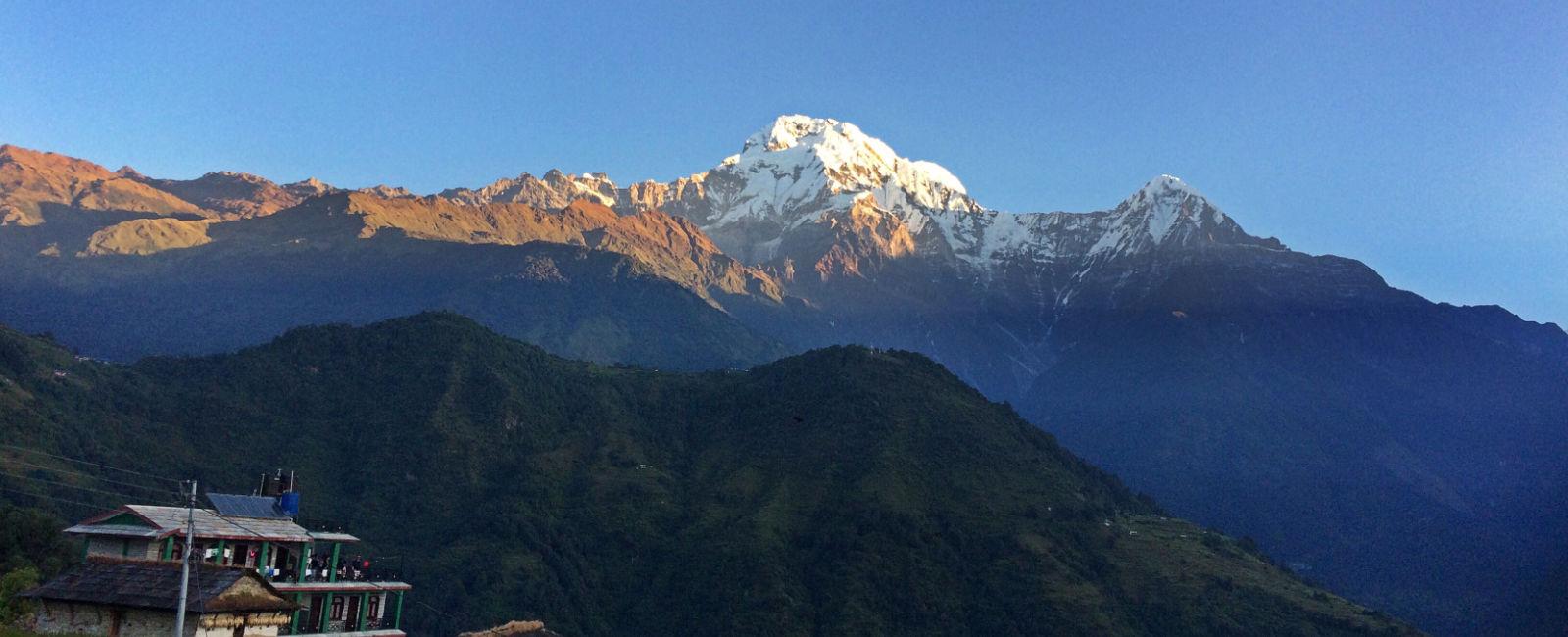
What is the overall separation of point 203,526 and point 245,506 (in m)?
10.7

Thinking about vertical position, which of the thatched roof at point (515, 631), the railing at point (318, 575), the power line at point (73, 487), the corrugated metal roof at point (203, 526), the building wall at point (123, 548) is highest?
the corrugated metal roof at point (203, 526)

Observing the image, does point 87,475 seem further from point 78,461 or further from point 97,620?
point 97,620

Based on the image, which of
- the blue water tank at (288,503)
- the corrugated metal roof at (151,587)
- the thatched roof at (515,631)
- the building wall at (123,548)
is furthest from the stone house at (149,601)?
the thatched roof at (515,631)

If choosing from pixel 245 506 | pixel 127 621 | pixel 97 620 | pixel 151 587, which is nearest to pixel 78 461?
pixel 245 506

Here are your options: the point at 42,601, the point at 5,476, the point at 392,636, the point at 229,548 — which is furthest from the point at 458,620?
the point at 42,601

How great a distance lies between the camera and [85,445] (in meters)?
198

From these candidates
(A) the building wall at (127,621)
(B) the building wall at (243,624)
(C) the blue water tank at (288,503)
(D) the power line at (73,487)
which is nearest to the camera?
(A) the building wall at (127,621)

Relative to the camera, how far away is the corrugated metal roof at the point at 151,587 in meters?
55.2

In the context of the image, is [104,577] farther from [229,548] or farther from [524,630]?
[524,630]

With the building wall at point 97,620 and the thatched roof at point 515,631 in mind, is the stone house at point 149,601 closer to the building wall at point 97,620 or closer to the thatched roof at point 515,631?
the building wall at point 97,620

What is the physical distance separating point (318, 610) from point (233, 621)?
33.4 m

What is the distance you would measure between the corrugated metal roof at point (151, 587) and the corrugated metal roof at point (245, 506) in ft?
71.3

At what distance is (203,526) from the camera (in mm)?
72812

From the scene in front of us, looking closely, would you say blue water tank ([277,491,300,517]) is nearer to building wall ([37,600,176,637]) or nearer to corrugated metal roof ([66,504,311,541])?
corrugated metal roof ([66,504,311,541])
